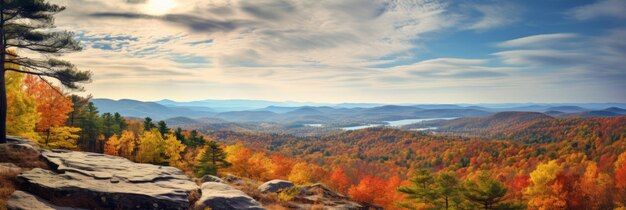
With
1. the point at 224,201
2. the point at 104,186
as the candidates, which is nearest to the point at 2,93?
the point at 104,186

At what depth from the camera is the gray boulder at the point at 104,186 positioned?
14.1 meters

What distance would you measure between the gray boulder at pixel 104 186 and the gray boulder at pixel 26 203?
514 mm

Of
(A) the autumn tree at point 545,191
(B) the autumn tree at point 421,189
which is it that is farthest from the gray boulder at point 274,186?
(A) the autumn tree at point 545,191

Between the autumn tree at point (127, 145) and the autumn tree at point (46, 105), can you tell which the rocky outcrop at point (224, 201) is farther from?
the autumn tree at point (127, 145)

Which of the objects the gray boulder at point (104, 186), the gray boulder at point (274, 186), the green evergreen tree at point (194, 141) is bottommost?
the green evergreen tree at point (194, 141)

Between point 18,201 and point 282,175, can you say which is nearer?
point 18,201

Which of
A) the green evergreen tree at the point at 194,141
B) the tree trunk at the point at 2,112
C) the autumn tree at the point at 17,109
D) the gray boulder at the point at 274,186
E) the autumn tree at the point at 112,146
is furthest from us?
the green evergreen tree at the point at 194,141

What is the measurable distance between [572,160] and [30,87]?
195m

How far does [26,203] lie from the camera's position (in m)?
12.5

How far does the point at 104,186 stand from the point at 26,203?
9.71 feet

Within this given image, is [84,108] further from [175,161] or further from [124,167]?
[124,167]

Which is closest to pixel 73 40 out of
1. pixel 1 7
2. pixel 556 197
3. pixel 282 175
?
pixel 1 7

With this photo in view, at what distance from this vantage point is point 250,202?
17438 millimetres

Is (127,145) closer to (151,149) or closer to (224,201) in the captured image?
(151,149)
